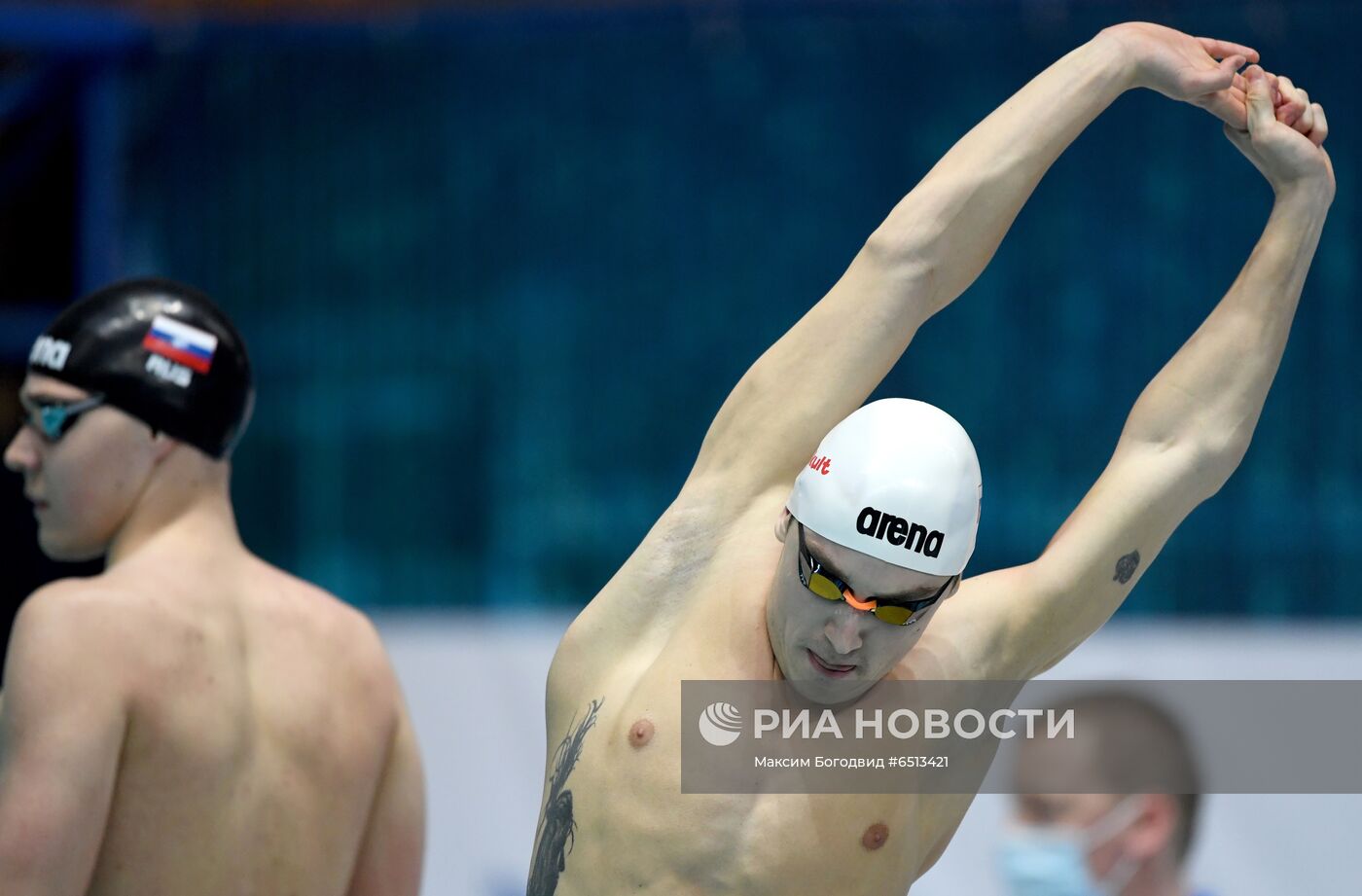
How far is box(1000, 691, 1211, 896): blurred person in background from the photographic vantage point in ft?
9.84

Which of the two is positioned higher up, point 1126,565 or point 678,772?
point 1126,565

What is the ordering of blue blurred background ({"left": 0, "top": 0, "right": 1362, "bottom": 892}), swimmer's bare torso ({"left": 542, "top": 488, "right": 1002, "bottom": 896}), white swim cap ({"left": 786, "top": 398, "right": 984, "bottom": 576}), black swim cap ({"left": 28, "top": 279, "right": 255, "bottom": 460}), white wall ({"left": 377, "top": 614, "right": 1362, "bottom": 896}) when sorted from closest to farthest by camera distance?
1. white swim cap ({"left": 786, "top": 398, "right": 984, "bottom": 576})
2. swimmer's bare torso ({"left": 542, "top": 488, "right": 1002, "bottom": 896})
3. black swim cap ({"left": 28, "top": 279, "right": 255, "bottom": 460})
4. white wall ({"left": 377, "top": 614, "right": 1362, "bottom": 896})
5. blue blurred background ({"left": 0, "top": 0, "right": 1362, "bottom": 892})

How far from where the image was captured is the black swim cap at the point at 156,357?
2992 millimetres

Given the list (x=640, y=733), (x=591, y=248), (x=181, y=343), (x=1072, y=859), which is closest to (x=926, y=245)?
(x=640, y=733)

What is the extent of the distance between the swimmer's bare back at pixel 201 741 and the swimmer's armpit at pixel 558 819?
53cm

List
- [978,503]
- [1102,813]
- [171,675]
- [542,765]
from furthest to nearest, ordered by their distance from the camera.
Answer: [542,765]
[1102,813]
[171,675]
[978,503]

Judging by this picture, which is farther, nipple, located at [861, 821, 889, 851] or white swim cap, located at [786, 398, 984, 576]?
nipple, located at [861, 821, 889, 851]

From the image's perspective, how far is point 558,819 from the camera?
2.58 meters

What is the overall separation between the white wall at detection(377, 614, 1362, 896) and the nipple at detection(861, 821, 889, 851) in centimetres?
187

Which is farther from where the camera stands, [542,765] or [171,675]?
[542,765]

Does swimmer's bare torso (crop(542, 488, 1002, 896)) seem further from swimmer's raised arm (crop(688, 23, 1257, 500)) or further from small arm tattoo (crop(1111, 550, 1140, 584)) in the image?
small arm tattoo (crop(1111, 550, 1140, 584))

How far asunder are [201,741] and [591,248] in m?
6.07

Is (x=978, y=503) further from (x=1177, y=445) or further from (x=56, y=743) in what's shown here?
(x=56, y=743)

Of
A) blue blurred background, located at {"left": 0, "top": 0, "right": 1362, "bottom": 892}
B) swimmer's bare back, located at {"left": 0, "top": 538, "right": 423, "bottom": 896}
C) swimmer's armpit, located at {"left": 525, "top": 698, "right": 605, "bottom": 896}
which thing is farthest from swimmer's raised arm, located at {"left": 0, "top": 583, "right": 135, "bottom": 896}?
blue blurred background, located at {"left": 0, "top": 0, "right": 1362, "bottom": 892}
